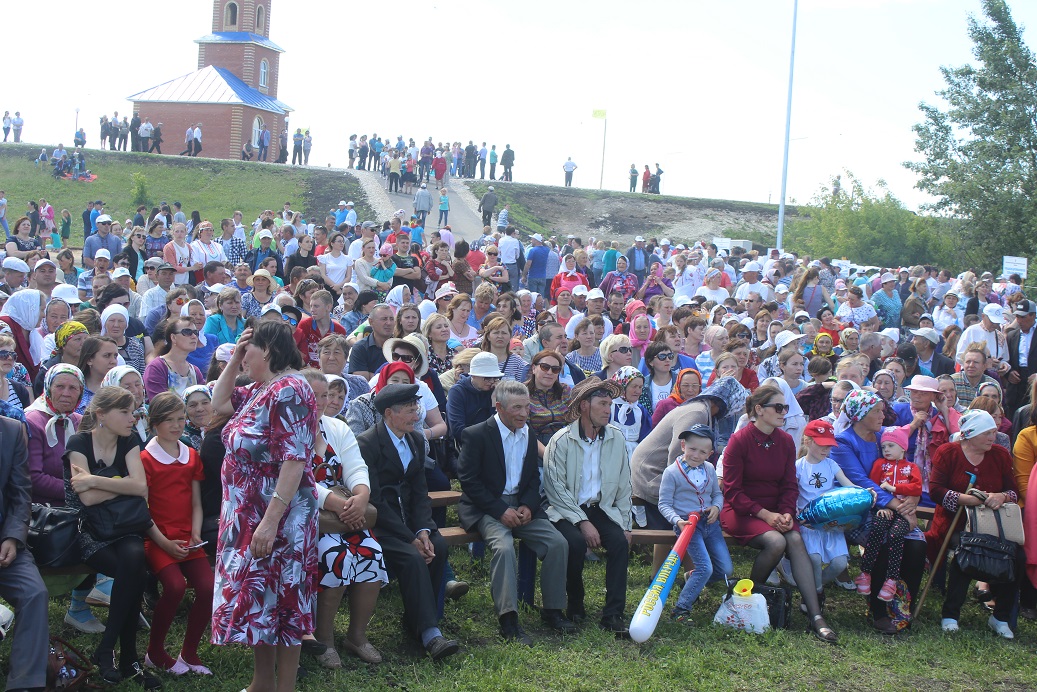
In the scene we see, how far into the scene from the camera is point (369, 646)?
5426 mm

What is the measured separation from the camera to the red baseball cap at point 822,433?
22.2 ft

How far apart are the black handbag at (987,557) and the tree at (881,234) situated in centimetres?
3137

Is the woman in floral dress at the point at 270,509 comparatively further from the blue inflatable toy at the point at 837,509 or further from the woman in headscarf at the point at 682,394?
the woman in headscarf at the point at 682,394

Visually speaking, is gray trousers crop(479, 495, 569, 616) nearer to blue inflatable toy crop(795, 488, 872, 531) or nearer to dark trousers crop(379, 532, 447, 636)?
dark trousers crop(379, 532, 447, 636)

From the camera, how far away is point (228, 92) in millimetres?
54281

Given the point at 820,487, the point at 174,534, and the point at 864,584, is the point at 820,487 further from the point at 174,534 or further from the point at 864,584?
the point at 174,534

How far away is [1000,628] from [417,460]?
4163 millimetres

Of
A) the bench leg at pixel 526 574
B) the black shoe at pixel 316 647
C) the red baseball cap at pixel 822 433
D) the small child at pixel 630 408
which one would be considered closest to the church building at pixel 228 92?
the small child at pixel 630 408

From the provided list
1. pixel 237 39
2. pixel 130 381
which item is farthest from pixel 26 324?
pixel 237 39

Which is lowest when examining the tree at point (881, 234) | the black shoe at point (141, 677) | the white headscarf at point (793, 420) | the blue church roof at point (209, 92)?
the black shoe at point (141, 677)

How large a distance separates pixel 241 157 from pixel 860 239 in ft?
108

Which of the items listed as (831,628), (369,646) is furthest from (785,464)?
(369,646)

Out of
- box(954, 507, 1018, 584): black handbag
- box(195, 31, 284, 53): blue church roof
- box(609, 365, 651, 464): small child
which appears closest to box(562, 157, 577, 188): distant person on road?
box(195, 31, 284, 53): blue church roof

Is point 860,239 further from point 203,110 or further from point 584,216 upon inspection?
point 203,110
